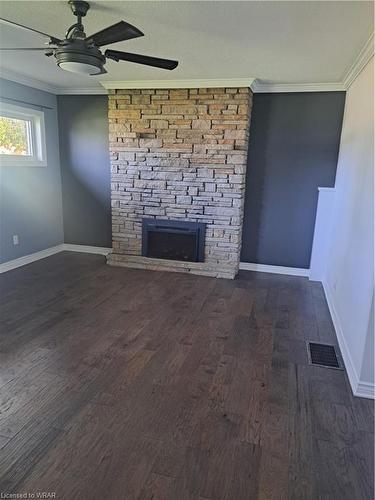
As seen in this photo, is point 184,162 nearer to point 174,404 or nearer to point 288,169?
point 288,169

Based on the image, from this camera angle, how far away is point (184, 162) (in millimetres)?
4445

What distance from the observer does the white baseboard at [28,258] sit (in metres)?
4.48

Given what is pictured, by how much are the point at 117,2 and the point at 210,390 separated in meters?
2.54

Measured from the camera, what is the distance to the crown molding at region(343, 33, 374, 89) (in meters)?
2.64

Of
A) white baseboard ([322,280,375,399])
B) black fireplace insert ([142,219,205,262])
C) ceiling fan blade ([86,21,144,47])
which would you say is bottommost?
white baseboard ([322,280,375,399])

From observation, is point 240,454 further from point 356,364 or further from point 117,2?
point 117,2

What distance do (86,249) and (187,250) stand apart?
1827 mm

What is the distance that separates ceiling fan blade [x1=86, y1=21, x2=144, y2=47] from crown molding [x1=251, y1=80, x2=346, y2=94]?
2.35 metres

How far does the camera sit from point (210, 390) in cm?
224

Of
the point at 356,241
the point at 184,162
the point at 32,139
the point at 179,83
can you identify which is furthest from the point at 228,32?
the point at 32,139

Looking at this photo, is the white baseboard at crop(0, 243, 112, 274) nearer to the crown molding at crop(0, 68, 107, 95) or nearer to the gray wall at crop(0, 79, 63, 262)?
the gray wall at crop(0, 79, 63, 262)

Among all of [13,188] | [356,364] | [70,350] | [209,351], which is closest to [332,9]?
[356,364]

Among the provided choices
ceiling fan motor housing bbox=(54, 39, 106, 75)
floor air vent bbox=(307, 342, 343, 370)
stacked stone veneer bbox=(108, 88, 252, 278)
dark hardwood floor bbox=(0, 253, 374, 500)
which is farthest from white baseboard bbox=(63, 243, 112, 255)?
floor air vent bbox=(307, 342, 343, 370)

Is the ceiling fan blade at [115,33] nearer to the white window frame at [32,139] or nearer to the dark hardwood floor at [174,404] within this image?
the dark hardwood floor at [174,404]
